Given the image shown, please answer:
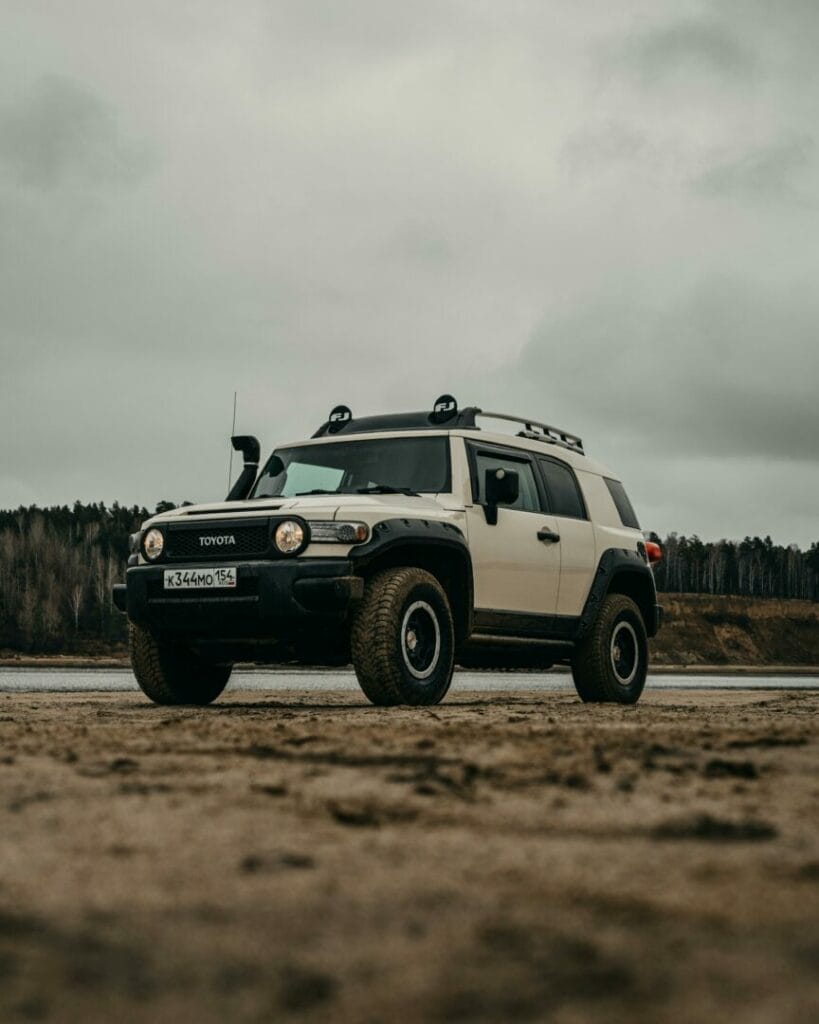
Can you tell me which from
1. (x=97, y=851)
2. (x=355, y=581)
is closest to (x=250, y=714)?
(x=355, y=581)

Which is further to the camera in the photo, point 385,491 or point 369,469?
point 369,469

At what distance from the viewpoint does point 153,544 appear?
8.90 metres

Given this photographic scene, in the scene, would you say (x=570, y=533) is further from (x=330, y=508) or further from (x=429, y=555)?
(x=330, y=508)

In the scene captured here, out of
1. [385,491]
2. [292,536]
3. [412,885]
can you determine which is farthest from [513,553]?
[412,885]

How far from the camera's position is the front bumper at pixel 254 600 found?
808 cm

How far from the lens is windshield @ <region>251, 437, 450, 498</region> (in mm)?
9289

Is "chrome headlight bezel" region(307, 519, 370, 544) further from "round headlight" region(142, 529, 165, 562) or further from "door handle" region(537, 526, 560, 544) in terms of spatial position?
"door handle" region(537, 526, 560, 544)

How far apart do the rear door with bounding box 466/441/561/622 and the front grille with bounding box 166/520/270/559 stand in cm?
153

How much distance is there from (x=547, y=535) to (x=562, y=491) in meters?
0.72

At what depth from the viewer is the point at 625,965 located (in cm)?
178

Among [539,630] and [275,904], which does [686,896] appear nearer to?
[275,904]

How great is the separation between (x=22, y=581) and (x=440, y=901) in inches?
4638

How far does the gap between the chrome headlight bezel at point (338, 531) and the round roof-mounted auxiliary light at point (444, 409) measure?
180 centimetres

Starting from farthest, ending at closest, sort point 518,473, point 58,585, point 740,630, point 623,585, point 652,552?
point 740,630 → point 58,585 → point 652,552 → point 623,585 → point 518,473
